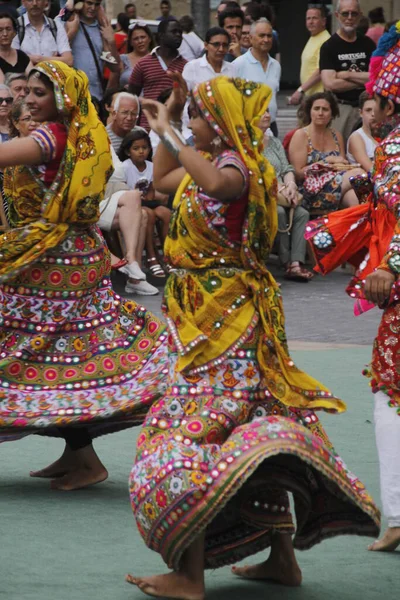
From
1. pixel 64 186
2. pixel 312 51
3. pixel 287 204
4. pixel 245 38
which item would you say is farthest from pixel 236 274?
pixel 245 38

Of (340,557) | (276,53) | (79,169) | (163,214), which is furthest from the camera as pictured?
(276,53)

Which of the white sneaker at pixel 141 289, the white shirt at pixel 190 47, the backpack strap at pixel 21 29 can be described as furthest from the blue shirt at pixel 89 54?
the white sneaker at pixel 141 289

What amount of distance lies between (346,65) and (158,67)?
2.02 m

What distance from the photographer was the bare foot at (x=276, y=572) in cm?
453

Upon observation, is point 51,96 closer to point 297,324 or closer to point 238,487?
point 238,487

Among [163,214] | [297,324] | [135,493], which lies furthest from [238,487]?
[163,214]

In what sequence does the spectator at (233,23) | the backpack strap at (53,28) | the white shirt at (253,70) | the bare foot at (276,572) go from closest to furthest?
the bare foot at (276,572) → the backpack strap at (53,28) → the white shirt at (253,70) → the spectator at (233,23)

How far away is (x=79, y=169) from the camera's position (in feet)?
19.3

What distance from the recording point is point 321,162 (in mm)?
12656

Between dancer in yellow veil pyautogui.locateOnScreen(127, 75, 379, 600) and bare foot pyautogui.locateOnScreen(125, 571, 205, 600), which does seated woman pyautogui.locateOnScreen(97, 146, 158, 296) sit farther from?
bare foot pyautogui.locateOnScreen(125, 571, 205, 600)

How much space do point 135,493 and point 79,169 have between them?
2024 millimetres

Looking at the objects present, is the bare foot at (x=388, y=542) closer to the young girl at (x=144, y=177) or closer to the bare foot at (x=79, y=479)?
the bare foot at (x=79, y=479)

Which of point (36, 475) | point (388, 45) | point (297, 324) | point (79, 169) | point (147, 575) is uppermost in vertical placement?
point (388, 45)

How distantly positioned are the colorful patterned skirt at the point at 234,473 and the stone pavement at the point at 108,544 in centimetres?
22
